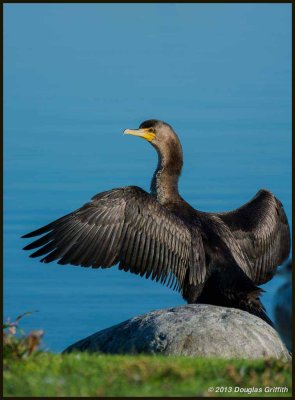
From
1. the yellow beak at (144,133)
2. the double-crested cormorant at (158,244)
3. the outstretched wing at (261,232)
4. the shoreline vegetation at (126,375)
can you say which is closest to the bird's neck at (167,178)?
the double-crested cormorant at (158,244)

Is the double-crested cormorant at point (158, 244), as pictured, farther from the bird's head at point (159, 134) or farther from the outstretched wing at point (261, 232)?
the bird's head at point (159, 134)

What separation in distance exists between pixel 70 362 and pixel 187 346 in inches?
84.1

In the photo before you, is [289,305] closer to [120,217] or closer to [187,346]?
[187,346]

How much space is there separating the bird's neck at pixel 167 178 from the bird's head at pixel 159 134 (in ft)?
0.31

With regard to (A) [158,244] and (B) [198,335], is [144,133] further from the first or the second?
(B) [198,335]

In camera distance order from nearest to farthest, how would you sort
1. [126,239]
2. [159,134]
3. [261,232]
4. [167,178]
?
[126,239], [167,178], [261,232], [159,134]

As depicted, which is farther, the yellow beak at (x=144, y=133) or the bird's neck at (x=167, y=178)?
the yellow beak at (x=144, y=133)

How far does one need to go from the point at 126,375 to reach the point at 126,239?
16.4 feet

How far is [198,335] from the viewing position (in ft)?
31.0

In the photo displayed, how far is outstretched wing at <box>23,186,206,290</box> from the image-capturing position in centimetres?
1194

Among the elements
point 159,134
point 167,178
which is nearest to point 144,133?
point 159,134

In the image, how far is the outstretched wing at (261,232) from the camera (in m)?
13.4

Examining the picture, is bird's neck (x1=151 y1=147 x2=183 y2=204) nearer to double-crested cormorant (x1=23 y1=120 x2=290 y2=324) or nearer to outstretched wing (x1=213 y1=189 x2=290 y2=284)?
double-crested cormorant (x1=23 y1=120 x2=290 y2=324)

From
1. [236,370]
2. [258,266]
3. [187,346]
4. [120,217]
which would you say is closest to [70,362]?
[236,370]
